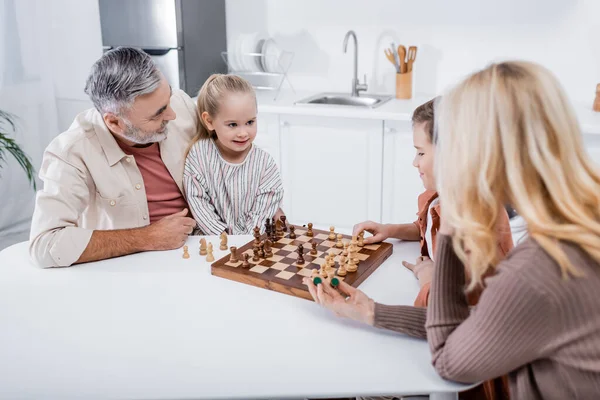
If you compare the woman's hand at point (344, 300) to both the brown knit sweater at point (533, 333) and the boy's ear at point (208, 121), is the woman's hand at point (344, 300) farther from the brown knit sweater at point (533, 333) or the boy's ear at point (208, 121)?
the boy's ear at point (208, 121)

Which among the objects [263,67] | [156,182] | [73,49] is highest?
[73,49]

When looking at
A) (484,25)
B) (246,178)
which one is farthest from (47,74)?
(484,25)

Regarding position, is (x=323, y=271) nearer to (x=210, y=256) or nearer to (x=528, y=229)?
(x=210, y=256)

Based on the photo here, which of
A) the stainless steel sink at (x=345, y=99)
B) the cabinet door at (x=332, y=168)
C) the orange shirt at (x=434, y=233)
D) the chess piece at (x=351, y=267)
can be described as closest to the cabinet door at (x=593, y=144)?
the cabinet door at (x=332, y=168)

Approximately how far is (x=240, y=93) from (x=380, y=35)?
6.44ft

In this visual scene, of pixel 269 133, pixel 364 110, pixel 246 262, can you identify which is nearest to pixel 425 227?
pixel 246 262

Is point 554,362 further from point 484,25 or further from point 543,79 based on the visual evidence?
point 484,25

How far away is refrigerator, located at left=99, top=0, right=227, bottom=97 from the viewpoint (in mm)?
3670

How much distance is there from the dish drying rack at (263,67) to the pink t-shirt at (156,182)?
1.65m

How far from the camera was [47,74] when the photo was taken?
13.4 ft

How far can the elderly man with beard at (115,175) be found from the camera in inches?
70.2

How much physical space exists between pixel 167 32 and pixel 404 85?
57.8 inches

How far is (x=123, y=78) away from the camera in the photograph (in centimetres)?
199

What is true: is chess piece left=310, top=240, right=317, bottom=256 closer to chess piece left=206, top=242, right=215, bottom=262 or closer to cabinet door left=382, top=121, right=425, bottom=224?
chess piece left=206, top=242, right=215, bottom=262
